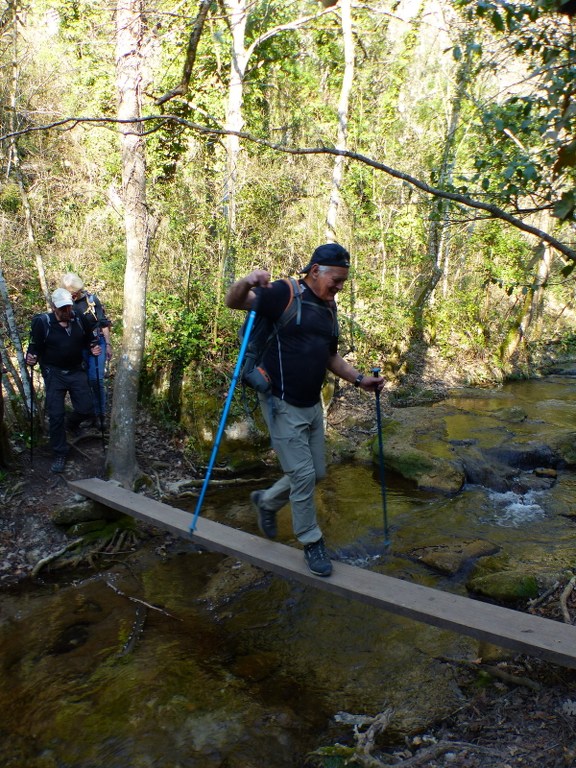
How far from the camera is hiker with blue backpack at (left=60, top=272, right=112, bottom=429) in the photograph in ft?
24.1

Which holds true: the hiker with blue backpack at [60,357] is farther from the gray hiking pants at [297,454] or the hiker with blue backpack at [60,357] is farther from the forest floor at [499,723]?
the gray hiking pants at [297,454]

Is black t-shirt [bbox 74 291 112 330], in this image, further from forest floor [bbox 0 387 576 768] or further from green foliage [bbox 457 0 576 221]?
green foliage [bbox 457 0 576 221]

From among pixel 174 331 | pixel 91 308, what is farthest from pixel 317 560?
pixel 174 331

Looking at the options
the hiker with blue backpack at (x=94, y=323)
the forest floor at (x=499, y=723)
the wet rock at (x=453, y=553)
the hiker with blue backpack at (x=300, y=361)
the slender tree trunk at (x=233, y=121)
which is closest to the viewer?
the forest floor at (x=499, y=723)

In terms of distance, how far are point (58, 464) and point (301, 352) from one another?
4538mm

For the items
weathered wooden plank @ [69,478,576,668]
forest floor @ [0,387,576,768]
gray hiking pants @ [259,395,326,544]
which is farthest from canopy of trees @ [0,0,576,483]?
forest floor @ [0,387,576,768]

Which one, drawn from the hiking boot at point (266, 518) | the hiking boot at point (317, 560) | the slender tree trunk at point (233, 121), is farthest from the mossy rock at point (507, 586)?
the slender tree trunk at point (233, 121)

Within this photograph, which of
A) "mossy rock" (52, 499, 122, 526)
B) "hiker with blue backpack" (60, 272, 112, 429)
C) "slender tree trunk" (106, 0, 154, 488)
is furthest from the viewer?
"hiker with blue backpack" (60, 272, 112, 429)

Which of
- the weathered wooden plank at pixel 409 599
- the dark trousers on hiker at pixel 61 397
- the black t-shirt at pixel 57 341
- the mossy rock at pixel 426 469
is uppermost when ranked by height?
the black t-shirt at pixel 57 341

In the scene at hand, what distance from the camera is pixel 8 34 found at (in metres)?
7.81

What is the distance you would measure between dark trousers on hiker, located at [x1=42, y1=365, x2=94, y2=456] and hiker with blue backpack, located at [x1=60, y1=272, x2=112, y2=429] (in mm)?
212

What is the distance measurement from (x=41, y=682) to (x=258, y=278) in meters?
3.49

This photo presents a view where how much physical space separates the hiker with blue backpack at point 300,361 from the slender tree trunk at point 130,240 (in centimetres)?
361

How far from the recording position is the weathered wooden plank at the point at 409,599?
339 cm
